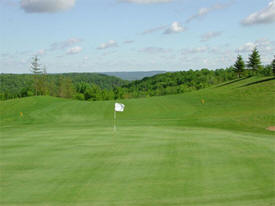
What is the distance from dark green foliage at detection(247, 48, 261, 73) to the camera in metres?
81.8

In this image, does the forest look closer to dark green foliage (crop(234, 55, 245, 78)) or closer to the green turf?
dark green foliage (crop(234, 55, 245, 78))

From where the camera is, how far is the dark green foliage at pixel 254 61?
268 ft

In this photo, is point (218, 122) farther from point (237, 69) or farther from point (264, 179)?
point (237, 69)

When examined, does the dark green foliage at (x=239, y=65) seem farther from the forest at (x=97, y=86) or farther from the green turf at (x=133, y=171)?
the green turf at (x=133, y=171)

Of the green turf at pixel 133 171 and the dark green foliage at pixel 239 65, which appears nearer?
the green turf at pixel 133 171

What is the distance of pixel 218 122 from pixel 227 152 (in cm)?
1634

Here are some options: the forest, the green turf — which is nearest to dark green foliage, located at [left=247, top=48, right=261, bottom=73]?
the forest

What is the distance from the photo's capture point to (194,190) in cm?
809

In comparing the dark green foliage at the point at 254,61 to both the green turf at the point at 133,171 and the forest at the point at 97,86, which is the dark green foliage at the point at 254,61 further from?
the green turf at the point at 133,171

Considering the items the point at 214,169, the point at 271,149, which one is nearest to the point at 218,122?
the point at 271,149

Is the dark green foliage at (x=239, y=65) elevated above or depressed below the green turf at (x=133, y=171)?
above

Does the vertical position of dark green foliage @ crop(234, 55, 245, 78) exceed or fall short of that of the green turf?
it exceeds it

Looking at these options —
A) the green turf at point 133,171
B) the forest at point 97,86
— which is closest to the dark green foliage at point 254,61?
the forest at point 97,86

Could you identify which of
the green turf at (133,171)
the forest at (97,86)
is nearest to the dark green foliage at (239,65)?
the forest at (97,86)
